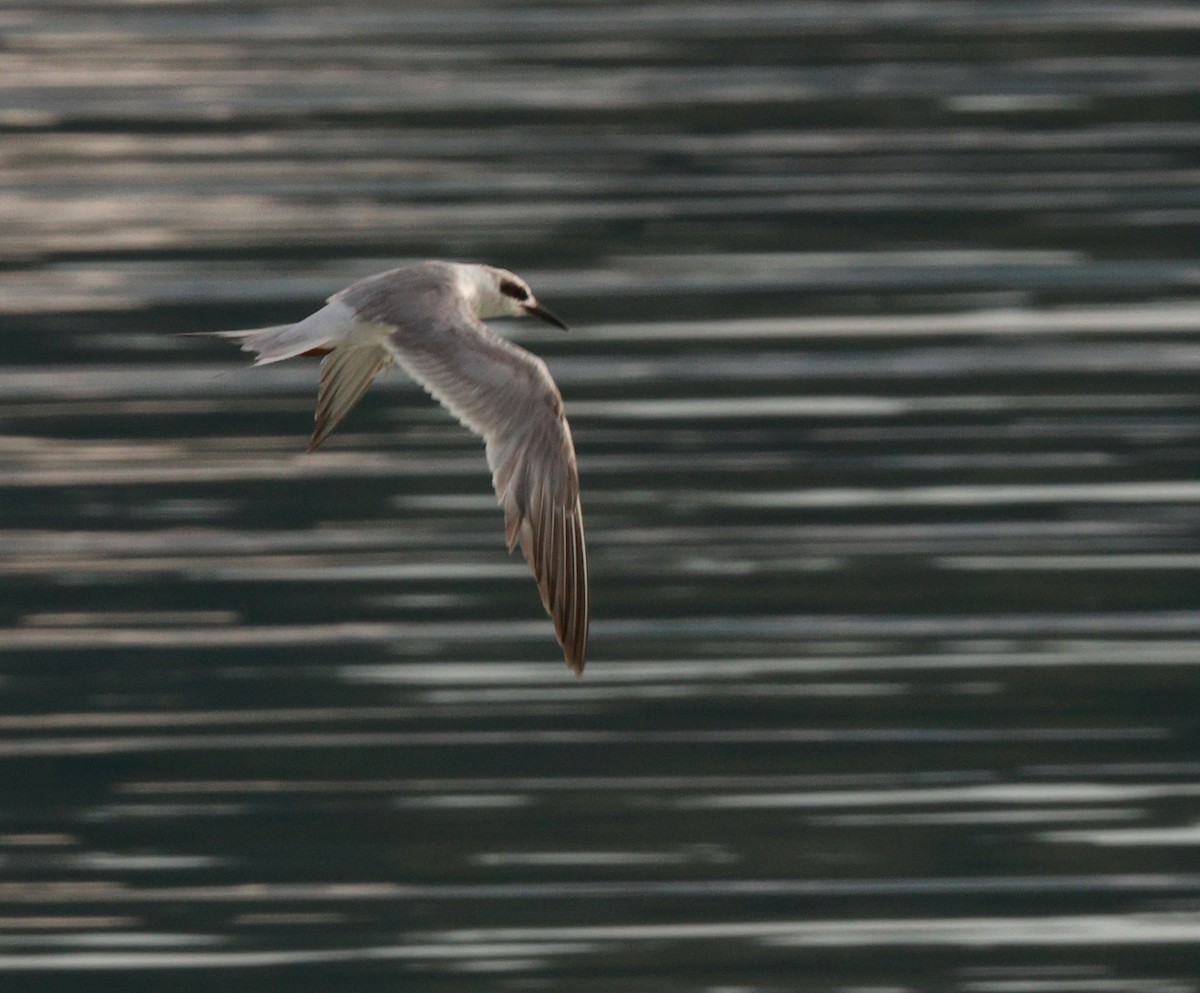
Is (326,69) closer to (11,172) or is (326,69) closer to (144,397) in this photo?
(11,172)

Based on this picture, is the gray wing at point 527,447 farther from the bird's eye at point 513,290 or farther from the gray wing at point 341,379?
the bird's eye at point 513,290

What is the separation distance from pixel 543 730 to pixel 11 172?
3.63 metres

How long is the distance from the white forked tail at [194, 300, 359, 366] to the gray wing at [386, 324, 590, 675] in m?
0.10

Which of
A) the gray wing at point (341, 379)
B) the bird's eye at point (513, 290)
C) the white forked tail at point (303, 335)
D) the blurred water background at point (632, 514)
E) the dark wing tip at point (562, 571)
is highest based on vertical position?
the white forked tail at point (303, 335)

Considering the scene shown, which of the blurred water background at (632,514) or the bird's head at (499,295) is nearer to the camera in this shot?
the bird's head at (499,295)

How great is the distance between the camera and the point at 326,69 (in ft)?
30.0

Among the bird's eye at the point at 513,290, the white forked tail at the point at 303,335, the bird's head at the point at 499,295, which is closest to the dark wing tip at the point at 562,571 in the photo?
the white forked tail at the point at 303,335

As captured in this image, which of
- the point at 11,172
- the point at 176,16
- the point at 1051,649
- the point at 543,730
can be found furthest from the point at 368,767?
the point at 176,16

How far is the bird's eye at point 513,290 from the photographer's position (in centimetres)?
524

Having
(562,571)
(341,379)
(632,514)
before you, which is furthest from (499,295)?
(632,514)

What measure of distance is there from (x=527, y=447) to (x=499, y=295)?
2.10 ft

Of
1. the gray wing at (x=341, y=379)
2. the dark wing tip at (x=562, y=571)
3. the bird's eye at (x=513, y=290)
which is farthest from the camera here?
the bird's eye at (x=513, y=290)

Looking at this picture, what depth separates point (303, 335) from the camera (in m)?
4.65

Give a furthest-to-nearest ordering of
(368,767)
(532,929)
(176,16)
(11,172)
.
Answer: (176,16), (11,172), (368,767), (532,929)
